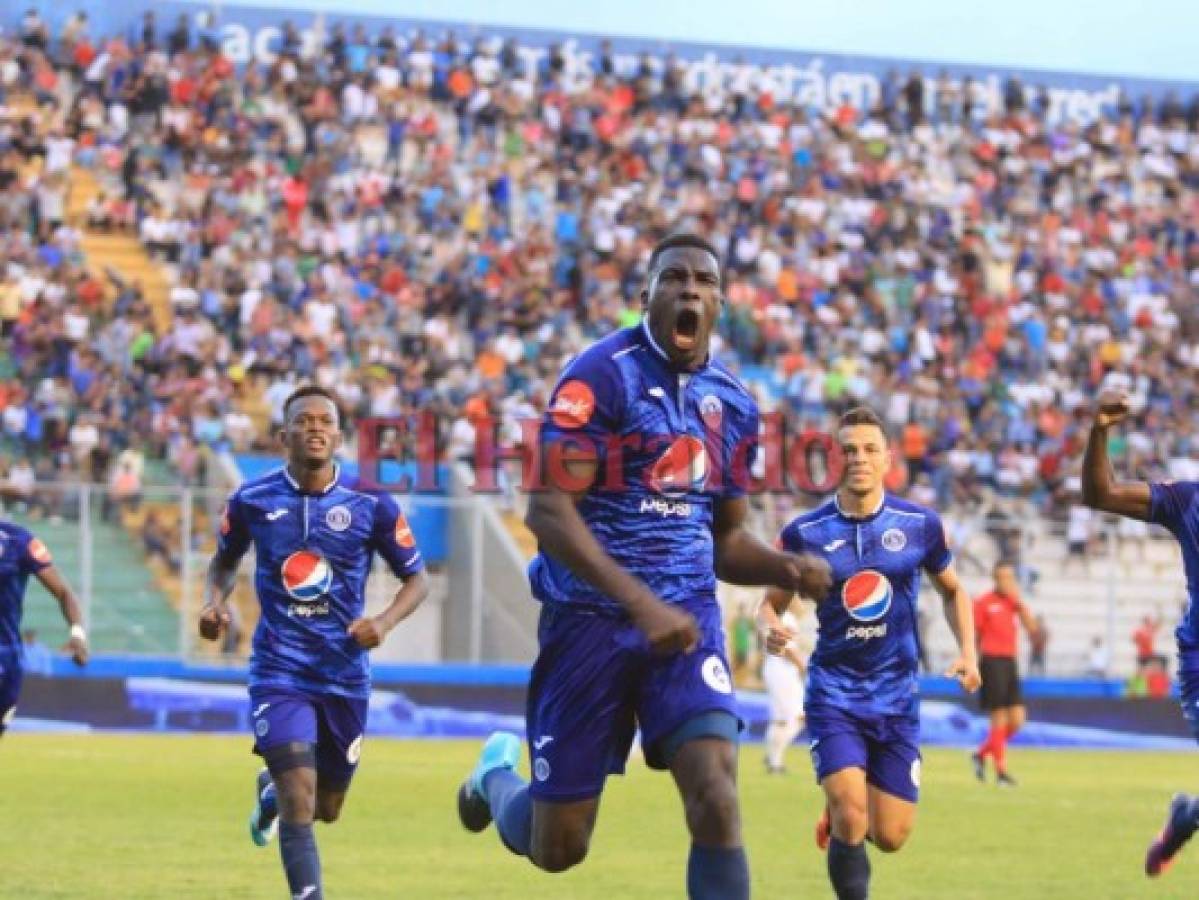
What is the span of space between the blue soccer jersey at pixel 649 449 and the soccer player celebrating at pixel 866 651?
3.25 metres

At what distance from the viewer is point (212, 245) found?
3769 centimetres

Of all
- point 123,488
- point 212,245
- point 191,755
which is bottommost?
point 191,755

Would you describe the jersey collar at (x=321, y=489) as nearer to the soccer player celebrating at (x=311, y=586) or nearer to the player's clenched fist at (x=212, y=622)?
the soccer player celebrating at (x=311, y=586)

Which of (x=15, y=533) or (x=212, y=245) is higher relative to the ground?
(x=212, y=245)

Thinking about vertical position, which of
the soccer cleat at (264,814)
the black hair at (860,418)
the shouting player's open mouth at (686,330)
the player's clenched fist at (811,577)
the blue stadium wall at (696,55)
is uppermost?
the blue stadium wall at (696,55)

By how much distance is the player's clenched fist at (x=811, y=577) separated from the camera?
7.94m

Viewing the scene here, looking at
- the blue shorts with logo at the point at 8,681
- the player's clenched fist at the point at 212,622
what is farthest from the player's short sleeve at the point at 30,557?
the player's clenched fist at the point at 212,622

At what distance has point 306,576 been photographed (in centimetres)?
1223

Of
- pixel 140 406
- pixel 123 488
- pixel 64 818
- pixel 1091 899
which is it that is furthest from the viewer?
pixel 140 406

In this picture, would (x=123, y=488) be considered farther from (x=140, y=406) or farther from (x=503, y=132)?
(x=503, y=132)

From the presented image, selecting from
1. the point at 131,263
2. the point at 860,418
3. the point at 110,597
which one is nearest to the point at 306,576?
→ the point at 860,418

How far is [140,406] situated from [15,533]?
1830cm

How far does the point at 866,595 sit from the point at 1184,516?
170cm

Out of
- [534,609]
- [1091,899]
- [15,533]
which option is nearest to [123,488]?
[534,609]
